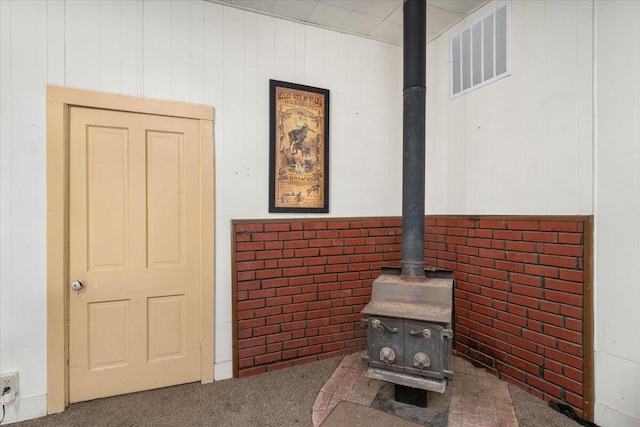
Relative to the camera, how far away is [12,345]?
2096 millimetres

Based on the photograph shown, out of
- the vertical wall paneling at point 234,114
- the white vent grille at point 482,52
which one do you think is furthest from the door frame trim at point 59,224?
the white vent grille at point 482,52

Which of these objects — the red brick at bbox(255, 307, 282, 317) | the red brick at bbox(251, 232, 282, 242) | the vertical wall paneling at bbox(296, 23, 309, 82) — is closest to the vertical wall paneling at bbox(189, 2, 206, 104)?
the vertical wall paneling at bbox(296, 23, 309, 82)

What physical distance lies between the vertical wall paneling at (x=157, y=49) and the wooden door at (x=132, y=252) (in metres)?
0.23

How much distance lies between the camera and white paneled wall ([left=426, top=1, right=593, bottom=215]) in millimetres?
2086

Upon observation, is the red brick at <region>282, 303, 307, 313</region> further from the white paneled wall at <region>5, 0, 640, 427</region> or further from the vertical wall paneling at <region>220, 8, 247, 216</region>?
the vertical wall paneling at <region>220, 8, 247, 216</region>

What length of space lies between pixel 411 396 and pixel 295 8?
311cm

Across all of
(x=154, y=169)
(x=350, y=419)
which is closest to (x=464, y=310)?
(x=350, y=419)

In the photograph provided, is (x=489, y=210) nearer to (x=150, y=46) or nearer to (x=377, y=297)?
(x=377, y=297)

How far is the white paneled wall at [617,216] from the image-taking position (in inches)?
72.5

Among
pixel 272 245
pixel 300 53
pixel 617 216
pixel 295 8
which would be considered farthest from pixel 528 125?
pixel 272 245

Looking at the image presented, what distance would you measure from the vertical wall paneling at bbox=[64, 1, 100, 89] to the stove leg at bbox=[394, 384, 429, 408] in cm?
301

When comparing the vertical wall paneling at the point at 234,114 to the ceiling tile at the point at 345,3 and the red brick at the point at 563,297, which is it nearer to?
the ceiling tile at the point at 345,3

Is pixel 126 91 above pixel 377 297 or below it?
above

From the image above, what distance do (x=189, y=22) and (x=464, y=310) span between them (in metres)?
3.33
